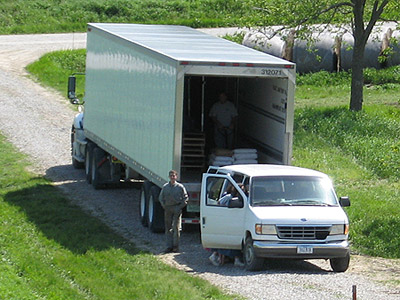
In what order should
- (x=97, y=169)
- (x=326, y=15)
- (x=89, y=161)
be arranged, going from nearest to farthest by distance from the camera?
(x=97, y=169)
(x=89, y=161)
(x=326, y=15)

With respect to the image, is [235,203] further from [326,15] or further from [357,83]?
[326,15]

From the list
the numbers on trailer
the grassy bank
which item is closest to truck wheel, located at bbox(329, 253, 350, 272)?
the grassy bank

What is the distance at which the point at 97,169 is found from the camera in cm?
2591

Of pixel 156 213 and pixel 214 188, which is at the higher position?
pixel 214 188

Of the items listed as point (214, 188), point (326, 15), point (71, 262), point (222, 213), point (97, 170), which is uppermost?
point (326, 15)

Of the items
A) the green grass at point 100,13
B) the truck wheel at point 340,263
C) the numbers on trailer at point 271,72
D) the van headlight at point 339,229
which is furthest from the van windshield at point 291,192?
the green grass at point 100,13

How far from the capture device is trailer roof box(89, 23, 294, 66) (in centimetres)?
1964

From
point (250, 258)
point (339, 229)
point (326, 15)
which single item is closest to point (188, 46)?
point (250, 258)

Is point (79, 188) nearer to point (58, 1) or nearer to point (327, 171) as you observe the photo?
point (327, 171)

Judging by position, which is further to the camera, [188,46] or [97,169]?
[97,169]

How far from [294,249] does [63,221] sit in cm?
686

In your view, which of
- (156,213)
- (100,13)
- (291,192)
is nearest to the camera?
(291,192)

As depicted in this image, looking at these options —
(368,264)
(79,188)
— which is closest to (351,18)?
(79,188)

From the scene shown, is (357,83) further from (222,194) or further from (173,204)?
(222,194)
